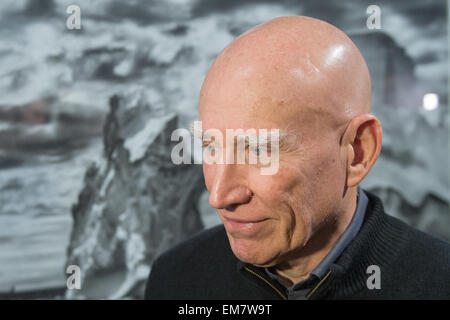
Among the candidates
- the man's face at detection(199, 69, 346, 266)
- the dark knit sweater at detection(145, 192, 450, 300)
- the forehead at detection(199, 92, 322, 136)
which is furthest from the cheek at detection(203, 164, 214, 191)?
Answer: the dark knit sweater at detection(145, 192, 450, 300)

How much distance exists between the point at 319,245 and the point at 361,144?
0.26 m

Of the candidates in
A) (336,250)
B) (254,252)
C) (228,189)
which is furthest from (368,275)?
(228,189)

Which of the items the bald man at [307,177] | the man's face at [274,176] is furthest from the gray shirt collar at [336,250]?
the man's face at [274,176]

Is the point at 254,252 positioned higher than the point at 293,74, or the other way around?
the point at 293,74

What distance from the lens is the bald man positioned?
2.83 feet

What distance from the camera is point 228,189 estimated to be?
869mm

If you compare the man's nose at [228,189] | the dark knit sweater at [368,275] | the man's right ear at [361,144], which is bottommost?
the dark knit sweater at [368,275]

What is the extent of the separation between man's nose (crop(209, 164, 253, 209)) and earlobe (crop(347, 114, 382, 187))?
0.84ft

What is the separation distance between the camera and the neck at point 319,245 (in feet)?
3.31

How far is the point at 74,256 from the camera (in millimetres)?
1801

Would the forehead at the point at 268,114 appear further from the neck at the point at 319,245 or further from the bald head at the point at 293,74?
the neck at the point at 319,245

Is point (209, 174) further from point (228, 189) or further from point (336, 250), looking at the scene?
point (336, 250)

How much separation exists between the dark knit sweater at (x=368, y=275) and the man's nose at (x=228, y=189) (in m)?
0.28

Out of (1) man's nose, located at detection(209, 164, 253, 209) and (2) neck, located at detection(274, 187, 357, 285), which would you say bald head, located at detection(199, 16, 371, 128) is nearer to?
(1) man's nose, located at detection(209, 164, 253, 209)
